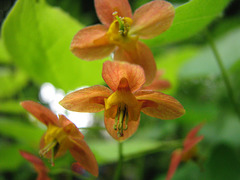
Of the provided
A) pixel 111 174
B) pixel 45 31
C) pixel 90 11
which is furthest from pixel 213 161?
pixel 90 11

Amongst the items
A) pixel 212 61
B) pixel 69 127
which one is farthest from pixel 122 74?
pixel 212 61

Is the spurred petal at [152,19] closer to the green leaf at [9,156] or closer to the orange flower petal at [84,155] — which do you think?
the orange flower petal at [84,155]

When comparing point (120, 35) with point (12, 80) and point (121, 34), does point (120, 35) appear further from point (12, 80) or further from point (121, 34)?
point (12, 80)

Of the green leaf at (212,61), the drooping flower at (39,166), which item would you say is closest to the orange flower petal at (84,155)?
the drooping flower at (39,166)

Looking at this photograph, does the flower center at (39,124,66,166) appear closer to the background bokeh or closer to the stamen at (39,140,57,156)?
the stamen at (39,140,57,156)

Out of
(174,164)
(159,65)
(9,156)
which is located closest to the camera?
(174,164)

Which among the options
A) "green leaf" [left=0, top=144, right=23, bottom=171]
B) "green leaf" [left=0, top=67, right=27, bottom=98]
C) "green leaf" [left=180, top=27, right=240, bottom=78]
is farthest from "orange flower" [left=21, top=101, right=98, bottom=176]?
"green leaf" [left=0, top=67, right=27, bottom=98]
